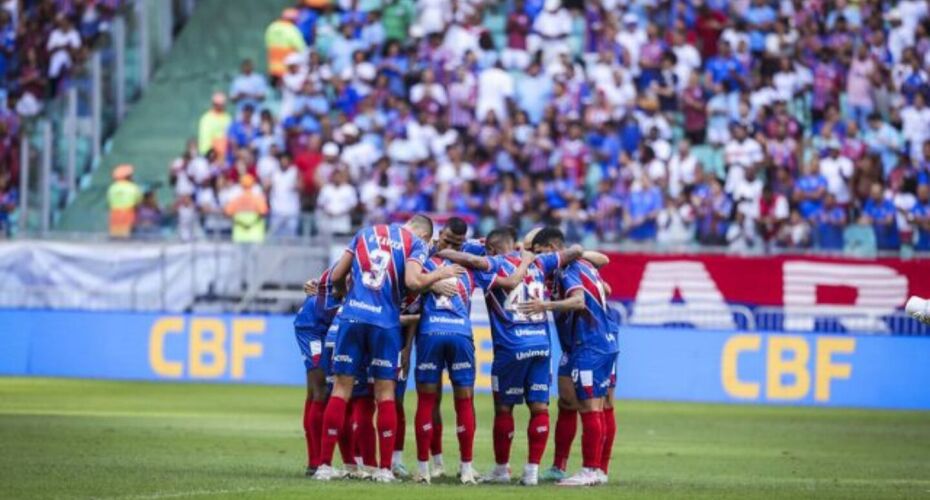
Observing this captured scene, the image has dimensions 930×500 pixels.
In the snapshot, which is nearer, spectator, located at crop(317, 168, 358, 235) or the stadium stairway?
spectator, located at crop(317, 168, 358, 235)

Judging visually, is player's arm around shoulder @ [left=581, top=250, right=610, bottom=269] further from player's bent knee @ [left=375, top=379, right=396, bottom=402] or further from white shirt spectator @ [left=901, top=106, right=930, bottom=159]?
white shirt spectator @ [left=901, top=106, right=930, bottom=159]

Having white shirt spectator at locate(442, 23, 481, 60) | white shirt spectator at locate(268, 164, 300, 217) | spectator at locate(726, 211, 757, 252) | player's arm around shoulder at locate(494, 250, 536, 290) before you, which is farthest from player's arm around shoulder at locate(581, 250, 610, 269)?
white shirt spectator at locate(442, 23, 481, 60)

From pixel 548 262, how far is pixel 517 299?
433 millimetres

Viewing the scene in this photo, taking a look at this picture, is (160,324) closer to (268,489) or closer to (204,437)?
(204,437)

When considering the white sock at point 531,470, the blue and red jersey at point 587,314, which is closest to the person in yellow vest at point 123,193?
the blue and red jersey at point 587,314

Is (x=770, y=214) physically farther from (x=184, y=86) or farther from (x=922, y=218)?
(x=184, y=86)

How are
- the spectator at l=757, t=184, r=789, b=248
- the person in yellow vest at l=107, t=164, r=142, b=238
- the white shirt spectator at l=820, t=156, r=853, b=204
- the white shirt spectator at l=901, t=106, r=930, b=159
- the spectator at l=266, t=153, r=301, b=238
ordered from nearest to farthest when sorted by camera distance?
the spectator at l=757, t=184, r=789, b=248 → the white shirt spectator at l=820, t=156, r=853, b=204 → the white shirt spectator at l=901, t=106, r=930, b=159 → the spectator at l=266, t=153, r=301, b=238 → the person in yellow vest at l=107, t=164, r=142, b=238

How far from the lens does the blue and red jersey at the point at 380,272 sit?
16.8m

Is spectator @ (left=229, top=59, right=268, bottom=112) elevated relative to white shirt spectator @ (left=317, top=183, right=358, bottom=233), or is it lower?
elevated

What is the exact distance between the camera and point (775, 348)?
30797 mm

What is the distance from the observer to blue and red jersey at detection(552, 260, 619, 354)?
17.8 metres

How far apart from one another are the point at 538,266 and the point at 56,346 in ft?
58.3

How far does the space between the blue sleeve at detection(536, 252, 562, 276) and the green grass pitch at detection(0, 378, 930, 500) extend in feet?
6.32

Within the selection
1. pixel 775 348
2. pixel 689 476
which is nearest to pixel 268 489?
pixel 689 476
